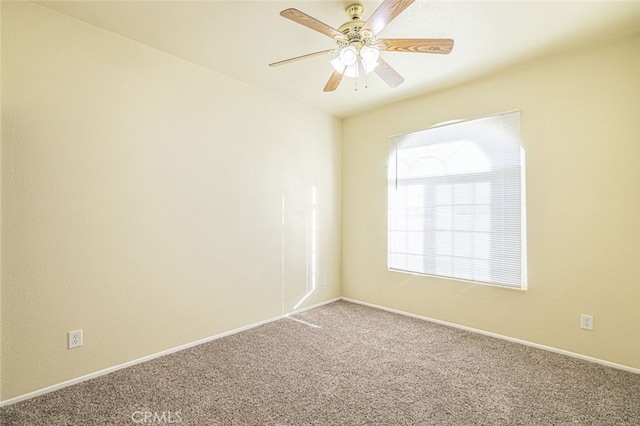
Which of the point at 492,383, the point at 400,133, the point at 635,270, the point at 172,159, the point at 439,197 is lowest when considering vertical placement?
the point at 492,383

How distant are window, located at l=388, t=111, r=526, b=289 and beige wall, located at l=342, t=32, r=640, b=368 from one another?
0.12m

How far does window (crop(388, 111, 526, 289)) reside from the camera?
2.87 meters

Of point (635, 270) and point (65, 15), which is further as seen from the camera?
point (635, 270)

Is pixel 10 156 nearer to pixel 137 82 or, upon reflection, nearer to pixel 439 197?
pixel 137 82

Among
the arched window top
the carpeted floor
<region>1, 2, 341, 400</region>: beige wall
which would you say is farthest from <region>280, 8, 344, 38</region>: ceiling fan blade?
the carpeted floor

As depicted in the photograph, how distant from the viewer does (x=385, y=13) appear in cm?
167

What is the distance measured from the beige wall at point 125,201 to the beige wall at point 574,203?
2.11m

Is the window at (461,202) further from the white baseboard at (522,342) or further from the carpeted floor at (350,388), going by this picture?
the carpeted floor at (350,388)

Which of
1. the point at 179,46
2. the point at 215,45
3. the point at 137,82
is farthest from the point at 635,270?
the point at 137,82

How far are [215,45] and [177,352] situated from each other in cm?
258

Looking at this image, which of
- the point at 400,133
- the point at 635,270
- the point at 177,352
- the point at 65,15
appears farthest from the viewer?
the point at 400,133

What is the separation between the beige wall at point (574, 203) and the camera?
234 cm

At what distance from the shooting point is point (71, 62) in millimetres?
2158

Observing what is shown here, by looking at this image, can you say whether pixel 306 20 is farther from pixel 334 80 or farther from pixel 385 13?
pixel 334 80
